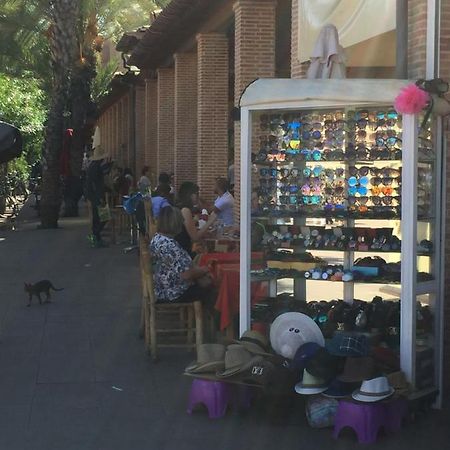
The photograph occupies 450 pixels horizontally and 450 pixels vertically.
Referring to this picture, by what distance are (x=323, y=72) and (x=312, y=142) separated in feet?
1.79

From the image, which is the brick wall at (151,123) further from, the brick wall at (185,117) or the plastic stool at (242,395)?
the plastic stool at (242,395)

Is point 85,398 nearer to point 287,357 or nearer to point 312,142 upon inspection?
point 287,357

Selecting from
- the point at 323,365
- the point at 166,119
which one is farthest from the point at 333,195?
the point at 166,119

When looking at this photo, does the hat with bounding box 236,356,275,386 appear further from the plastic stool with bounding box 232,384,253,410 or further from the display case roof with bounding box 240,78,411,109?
the display case roof with bounding box 240,78,411,109

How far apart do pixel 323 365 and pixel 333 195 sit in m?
1.55

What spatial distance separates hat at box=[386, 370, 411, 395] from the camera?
5.84m

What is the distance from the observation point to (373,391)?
5.61 m

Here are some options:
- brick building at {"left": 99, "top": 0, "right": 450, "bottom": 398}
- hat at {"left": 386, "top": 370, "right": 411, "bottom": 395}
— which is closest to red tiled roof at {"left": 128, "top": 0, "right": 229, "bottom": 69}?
brick building at {"left": 99, "top": 0, "right": 450, "bottom": 398}

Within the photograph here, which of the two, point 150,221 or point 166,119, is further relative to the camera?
point 166,119

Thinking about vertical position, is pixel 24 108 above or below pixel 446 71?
above

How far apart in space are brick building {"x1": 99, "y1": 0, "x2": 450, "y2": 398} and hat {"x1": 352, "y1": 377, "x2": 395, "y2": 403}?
1236 mm

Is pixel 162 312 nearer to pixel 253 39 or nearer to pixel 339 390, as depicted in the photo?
pixel 339 390

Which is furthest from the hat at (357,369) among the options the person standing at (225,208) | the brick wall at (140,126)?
the brick wall at (140,126)

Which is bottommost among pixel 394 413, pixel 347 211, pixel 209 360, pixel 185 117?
pixel 394 413
